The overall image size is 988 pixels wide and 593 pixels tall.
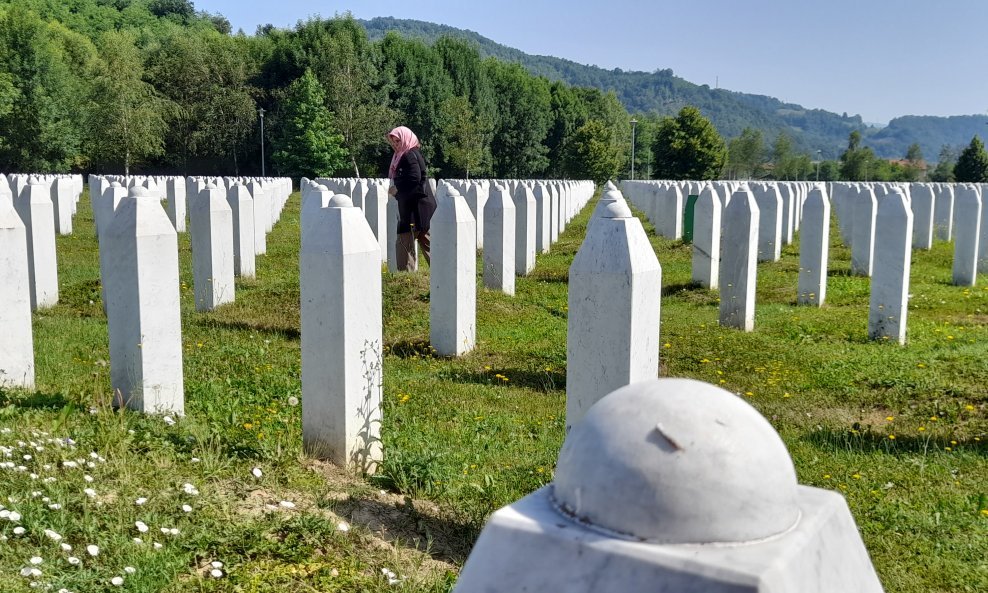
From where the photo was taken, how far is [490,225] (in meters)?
11.8

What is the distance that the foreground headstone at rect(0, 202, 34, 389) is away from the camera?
5.79 m

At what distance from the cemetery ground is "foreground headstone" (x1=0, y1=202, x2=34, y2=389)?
0.24m

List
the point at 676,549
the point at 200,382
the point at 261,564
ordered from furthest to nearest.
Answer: the point at 200,382
the point at 261,564
the point at 676,549

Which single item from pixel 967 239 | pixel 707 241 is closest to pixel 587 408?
pixel 707 241

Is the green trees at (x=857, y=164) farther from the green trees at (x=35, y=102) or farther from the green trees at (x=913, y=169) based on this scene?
the green trees at (x=35, y=102)

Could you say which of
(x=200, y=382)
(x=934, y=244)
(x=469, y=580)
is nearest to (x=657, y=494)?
(x=469, y=580)

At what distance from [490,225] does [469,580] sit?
10.3 m

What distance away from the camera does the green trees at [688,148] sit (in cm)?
7825

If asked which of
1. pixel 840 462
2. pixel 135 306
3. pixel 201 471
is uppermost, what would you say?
pixel 135 306

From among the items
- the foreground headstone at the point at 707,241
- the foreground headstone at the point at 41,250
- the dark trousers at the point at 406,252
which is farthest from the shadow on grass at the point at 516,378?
the foreground headstone at the point at 707,241

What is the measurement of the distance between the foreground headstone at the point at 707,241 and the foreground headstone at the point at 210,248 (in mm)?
6545

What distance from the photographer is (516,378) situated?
25.4 ft

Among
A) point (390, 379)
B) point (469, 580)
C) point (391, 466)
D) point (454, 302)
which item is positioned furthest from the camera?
point (454, 302)

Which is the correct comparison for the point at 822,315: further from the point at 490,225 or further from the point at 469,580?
the point at 469,580
